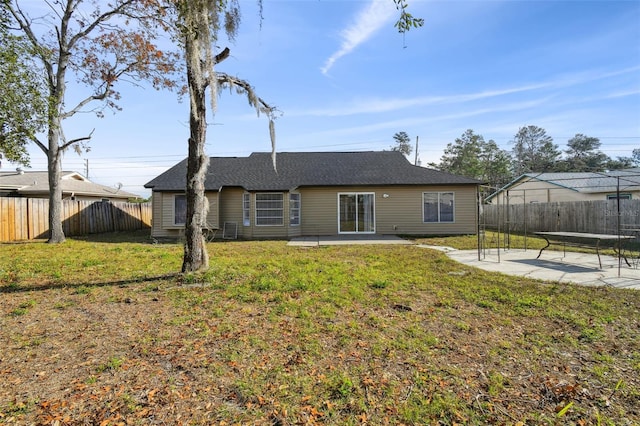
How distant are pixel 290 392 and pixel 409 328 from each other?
180cm

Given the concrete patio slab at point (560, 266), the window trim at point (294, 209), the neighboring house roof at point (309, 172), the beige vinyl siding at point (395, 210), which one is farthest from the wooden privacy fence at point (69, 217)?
the concrete patio slab at point (560, 266)

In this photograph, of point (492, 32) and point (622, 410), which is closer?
point (622, 410)

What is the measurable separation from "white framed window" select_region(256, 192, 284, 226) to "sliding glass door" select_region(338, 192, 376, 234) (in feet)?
8.62

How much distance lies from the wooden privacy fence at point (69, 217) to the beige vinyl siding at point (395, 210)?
33.6 feet

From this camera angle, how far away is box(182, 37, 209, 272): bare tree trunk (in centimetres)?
587

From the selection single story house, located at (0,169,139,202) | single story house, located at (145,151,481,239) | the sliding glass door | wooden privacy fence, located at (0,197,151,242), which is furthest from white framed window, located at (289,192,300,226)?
single story house, located at (0,169,139,202)

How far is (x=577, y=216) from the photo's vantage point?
15.2 meters

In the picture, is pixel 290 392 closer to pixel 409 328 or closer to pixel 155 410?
pixel 155 410

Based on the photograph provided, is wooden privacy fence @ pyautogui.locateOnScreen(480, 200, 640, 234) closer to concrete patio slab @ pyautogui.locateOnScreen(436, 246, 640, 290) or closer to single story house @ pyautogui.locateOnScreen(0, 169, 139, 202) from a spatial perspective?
concrete patio slab @ pyautogui.locateOnScreen(436, 246, 640, 290)

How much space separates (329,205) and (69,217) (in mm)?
11622

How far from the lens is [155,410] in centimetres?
234

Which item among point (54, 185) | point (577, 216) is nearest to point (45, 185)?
point (54, 185)

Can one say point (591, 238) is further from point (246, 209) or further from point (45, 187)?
point (45, 187)

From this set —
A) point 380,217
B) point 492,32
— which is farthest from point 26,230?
point 492,32
